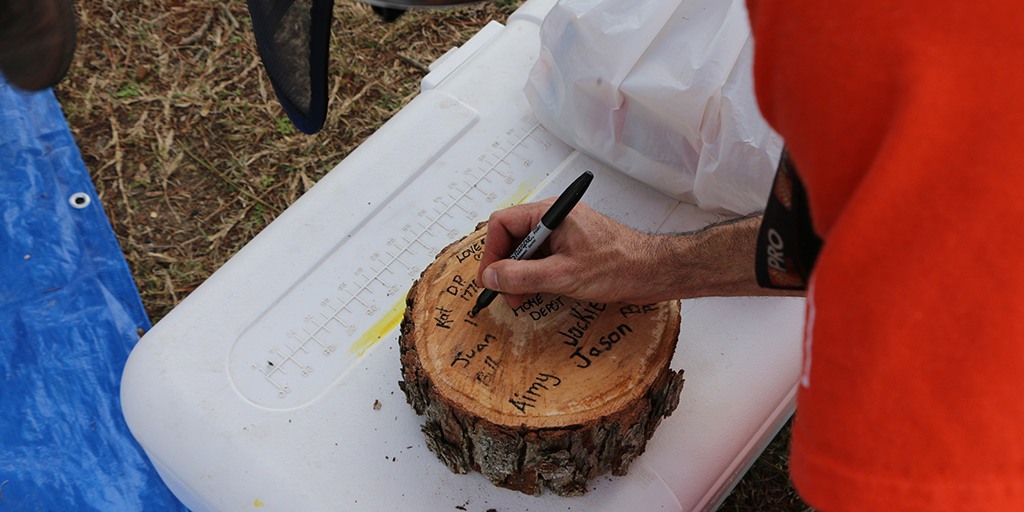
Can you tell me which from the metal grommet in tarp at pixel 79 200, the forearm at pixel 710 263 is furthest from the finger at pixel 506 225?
the metal grommet in tarp at pixel 79 200

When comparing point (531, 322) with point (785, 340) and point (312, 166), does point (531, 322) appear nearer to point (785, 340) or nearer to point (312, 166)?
point (785, 340)

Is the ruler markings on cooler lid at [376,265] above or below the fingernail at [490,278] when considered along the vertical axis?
below

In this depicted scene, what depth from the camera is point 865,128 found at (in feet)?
1.14

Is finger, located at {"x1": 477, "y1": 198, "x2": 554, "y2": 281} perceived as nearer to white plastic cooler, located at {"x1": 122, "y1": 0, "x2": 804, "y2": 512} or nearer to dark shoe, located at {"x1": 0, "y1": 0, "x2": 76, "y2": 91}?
white plastic cooler, located at {"x1": 122, "y1": 0, "x2": 804, "y2": 512}

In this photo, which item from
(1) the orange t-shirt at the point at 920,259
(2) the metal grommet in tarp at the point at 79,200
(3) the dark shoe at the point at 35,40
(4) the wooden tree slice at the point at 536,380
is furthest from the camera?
(2) the metal grommet in tarp at the point at 79,200

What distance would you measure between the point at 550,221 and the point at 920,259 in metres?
0.54

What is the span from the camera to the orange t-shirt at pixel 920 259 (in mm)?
321

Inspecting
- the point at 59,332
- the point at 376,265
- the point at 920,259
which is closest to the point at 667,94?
the point at 376,265

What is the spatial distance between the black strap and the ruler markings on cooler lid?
658mm

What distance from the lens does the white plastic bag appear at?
3.20 ft

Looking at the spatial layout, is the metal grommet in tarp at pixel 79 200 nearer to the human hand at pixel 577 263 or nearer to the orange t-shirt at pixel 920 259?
the human hand at pixel 577 263

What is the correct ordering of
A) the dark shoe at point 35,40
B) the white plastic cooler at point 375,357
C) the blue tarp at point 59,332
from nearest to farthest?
the dark shoe at point 35,40 < the white plastic cooler at point 375,357 < the blue tarp at point 59,332

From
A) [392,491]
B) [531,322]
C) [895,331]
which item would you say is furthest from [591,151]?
[895,331]

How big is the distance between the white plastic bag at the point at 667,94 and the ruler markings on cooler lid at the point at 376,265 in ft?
0.36
